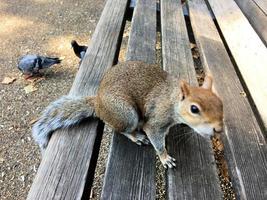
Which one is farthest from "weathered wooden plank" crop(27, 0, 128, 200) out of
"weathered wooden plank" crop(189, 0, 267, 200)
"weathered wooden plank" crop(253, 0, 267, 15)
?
"weathered wooden plank" crop(253, 0, 267, 15)

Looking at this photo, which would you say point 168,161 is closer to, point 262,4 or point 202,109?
point 202,109

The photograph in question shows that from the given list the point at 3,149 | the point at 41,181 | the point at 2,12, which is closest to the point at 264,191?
the point at 41,181

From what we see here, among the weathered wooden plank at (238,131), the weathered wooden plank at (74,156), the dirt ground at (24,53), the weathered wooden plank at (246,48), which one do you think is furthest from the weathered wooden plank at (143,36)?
the dirt ground at (24,53)

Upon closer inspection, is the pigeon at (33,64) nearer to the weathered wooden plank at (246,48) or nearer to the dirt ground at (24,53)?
the dirt ground at (24,53)

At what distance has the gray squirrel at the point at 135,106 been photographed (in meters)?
1.30

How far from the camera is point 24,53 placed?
3.38 metres

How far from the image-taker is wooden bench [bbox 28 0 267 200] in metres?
1.09

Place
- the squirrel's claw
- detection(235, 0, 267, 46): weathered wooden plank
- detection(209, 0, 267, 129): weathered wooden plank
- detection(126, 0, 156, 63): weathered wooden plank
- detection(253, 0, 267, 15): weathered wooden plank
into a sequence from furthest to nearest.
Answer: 1. detection(253, 0, 267, 15): weathered wooden plank
2. detection(235, 0, 267, 46): weathered wooden plank
3. detection(126, 0, 156, 63): weathered wooden plank
4. detection(209, 0, 267, 129): weathered wooden plank
5. the squirrel's claw

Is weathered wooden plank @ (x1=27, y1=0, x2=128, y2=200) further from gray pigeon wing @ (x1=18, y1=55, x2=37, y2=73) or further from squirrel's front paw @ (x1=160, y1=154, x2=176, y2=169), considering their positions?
gray pigeon wing @ (x1=18, y1=55, x2=37, y2=73)

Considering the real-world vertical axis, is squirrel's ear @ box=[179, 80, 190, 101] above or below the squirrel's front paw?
above

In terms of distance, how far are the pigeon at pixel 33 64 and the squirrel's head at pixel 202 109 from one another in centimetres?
190

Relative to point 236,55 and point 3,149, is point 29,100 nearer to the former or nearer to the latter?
point 3,149

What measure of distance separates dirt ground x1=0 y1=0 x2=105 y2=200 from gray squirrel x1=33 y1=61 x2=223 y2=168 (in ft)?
3.00

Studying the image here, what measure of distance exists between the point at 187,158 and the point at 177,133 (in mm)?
172
